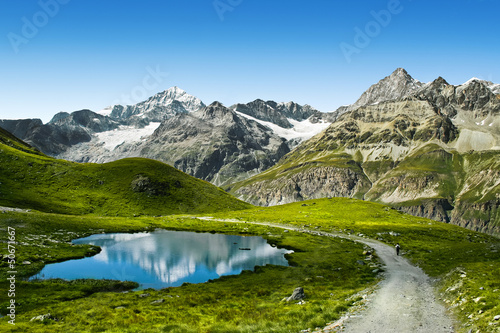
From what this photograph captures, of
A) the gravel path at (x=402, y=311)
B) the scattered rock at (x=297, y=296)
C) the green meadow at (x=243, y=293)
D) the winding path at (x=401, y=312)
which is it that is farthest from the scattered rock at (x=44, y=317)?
the gravel path at (x=402, y=311)

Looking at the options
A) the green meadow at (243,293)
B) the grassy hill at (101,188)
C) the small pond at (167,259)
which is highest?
the grassy hill at (101,188)

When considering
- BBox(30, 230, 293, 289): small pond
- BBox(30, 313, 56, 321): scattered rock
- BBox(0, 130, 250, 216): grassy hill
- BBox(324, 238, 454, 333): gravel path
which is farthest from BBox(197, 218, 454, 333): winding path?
BBox(0, 130, 250, 216): grassy hill

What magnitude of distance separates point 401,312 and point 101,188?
142m

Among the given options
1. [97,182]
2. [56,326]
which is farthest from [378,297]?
[97,182]

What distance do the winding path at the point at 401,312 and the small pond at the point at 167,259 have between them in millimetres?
23918

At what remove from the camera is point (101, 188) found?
470ft

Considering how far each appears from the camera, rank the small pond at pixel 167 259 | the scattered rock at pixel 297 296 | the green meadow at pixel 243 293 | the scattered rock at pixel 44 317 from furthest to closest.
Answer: the small pond at pixel 167 259, the scattered rock at pixel 297 296, the scattered rock at pixel 44 317, the green meadow at pixel 243 293

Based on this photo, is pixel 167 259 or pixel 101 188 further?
pixel 101 188

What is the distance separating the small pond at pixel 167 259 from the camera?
45.7 metres

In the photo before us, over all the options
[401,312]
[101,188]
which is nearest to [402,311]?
[401,312]

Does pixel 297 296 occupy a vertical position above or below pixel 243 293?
above

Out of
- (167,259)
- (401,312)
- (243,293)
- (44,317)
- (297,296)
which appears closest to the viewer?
(401,312)

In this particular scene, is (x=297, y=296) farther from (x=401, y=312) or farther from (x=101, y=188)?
(x=101, y=188)

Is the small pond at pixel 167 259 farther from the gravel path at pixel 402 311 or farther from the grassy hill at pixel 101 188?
the grassy hill at pixel 101 188
